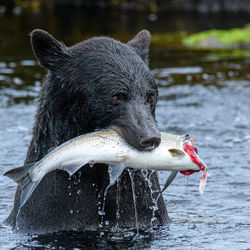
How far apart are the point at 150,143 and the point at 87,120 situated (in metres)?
0.77

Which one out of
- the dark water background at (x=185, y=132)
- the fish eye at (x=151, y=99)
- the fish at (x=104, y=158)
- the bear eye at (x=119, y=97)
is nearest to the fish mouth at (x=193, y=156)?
the fish at (x=104, y=158)

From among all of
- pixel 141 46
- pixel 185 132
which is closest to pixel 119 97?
pixel 141 46

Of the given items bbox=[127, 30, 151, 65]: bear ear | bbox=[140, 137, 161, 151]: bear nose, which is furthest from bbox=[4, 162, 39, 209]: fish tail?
bbox=[127, 30, 151, 65]: bear ear

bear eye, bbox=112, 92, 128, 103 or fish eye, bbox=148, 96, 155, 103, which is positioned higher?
bear eye, bbox=112, 92, 128, 103

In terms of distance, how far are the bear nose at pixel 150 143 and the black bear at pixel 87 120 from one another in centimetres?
32

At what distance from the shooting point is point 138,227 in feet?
19.8

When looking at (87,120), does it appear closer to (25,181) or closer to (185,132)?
(25,181)

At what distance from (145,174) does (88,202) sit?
553 mm

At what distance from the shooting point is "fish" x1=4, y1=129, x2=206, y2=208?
17.0ft

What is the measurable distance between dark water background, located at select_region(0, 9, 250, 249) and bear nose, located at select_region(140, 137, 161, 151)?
1216mm

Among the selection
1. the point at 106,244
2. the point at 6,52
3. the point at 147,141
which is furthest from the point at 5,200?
the point at 6,52

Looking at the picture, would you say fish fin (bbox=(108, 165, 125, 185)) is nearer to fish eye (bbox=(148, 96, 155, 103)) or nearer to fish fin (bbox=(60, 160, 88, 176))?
fish fin (bbox=(60, 160, 88, 176))

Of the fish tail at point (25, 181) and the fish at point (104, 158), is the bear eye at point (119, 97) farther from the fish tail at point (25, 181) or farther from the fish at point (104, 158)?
the fish tail at point (25, 181)

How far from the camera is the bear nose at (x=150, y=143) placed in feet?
16.5
